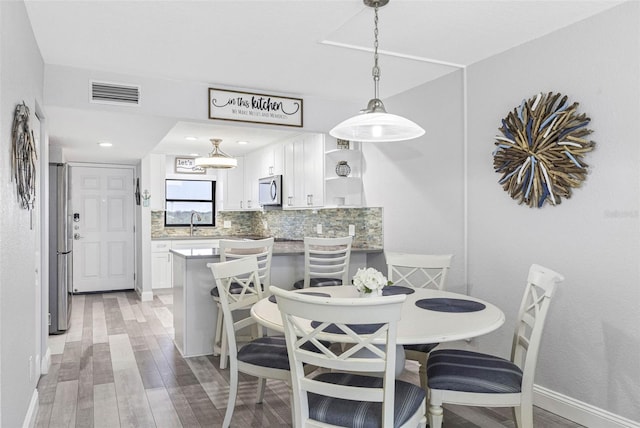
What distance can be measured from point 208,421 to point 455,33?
289 centimetres

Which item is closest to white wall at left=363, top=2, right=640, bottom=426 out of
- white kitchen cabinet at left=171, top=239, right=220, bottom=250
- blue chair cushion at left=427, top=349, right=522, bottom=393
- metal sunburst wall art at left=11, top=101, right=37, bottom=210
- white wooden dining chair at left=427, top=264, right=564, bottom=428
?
white wooden dining chair at left=427, top=264, right=564, bottom=428

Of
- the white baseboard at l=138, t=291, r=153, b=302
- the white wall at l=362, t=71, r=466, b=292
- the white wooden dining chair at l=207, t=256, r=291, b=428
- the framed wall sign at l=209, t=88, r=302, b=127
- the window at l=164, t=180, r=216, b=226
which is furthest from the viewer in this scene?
the window at l=164, t=180, r=216, b=226

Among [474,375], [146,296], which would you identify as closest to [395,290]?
[474,375]

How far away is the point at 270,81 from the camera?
399 centimetres

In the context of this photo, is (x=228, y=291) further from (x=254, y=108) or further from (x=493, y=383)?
(x=254, y=108)

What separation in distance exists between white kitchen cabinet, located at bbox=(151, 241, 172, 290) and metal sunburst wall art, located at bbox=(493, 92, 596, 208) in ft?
18.0

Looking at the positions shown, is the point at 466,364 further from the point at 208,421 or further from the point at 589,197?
the point at 208,421

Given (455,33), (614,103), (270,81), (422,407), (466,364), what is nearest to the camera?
(422,407)

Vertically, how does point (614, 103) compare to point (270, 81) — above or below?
below

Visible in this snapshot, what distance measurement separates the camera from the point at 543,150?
294 cm

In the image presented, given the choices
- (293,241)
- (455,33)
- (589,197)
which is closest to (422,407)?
(589,197)

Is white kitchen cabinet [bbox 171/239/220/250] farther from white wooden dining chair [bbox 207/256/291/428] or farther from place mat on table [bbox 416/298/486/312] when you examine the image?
place mat on table [bbox 416/298/486/312]

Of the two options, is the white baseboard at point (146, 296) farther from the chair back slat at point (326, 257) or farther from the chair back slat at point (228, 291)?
the chair back slat at point (228, 291)

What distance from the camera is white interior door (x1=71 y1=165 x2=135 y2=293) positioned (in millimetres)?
7453
